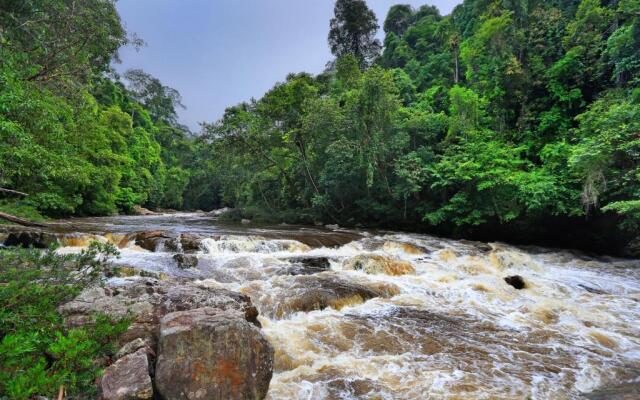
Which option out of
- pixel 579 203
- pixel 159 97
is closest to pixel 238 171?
pixel 579 203

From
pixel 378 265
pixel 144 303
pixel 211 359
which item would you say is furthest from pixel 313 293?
pixel 211 359

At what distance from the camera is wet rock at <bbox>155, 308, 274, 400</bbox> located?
112 inches

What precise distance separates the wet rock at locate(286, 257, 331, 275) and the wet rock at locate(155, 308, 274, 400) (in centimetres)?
478

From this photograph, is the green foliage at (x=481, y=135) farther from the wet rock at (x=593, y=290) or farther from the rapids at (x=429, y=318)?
the rapids at (x=429, y=318)

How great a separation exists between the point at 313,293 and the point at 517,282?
5.25 metres

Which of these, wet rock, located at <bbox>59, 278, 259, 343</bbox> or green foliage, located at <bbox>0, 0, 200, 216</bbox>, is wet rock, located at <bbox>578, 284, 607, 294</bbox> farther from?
green foliage, located at <bbox>0, 0, 200, 216</bbox>

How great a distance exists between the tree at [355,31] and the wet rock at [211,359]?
3429cm

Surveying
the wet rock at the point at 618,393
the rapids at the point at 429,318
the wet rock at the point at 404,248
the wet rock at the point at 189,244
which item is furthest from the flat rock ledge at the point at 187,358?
the wet rock at the point at 404,248

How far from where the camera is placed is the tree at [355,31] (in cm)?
3353

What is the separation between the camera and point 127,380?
271 centimetres

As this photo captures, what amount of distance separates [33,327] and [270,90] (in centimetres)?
1995

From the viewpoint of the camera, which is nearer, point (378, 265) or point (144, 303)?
point (144, 303)

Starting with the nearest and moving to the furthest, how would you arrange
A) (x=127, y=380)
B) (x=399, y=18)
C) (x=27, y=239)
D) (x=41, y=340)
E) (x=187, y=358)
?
(x=41, y=340) < (x=127, y=380) < (x=187, y=358) < (x=27, y=239) < (x=399, y=18)

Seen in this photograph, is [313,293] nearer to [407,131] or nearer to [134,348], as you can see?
[134,348]
